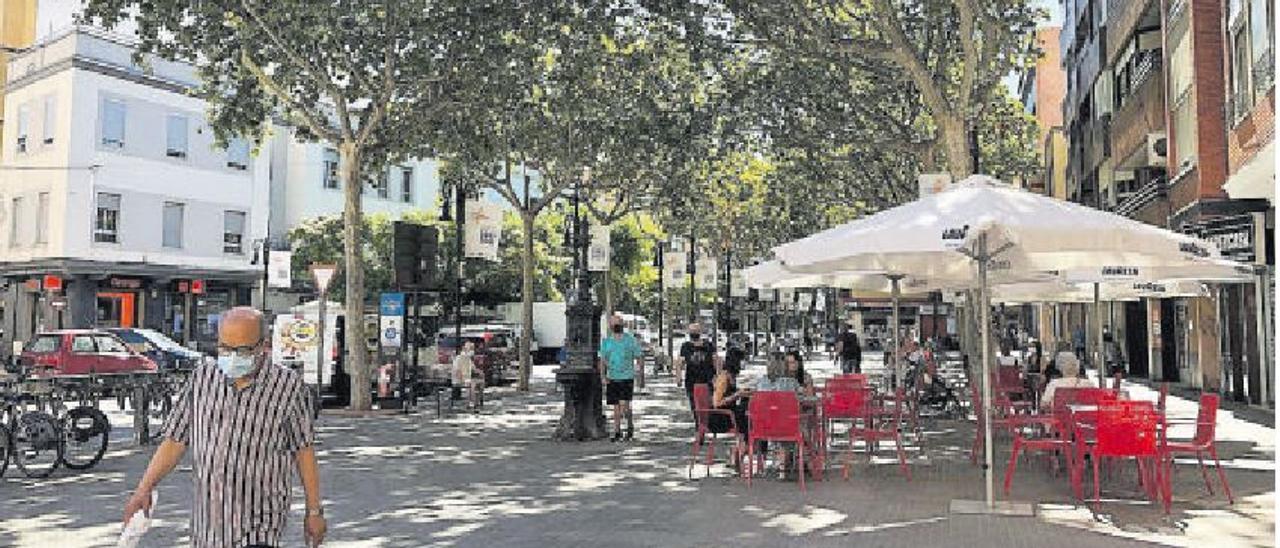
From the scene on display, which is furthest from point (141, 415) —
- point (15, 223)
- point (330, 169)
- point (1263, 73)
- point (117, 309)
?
point (330, 169)

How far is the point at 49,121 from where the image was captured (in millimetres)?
34156

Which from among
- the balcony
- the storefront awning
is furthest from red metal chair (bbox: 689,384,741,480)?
the balcony

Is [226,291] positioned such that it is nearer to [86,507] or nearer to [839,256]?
[86,507]

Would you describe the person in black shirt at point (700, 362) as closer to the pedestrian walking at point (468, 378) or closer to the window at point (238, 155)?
the pedestrian walking at point (468, 378)

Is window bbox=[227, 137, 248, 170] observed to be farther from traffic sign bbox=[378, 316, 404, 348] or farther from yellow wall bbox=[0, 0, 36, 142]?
traffic sign bbox=[378, 316, 404, 348]

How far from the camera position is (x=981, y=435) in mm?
12609

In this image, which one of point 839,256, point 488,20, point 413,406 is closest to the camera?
point 839,256

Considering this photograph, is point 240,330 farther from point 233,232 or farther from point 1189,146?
point 233,232

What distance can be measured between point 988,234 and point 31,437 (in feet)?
33.3

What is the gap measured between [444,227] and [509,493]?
108 feet

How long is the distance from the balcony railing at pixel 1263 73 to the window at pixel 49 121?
104ft

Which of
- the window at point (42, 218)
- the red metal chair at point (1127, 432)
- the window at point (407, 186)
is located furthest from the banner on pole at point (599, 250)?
the window at point (407, 186)

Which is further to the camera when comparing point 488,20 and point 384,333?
point 384,333

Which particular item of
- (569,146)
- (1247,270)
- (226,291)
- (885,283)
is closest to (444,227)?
(226,291)
